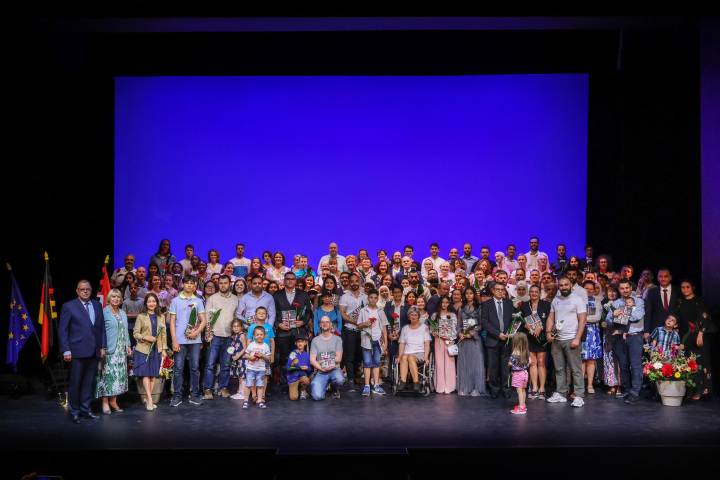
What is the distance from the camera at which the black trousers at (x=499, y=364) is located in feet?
26.7

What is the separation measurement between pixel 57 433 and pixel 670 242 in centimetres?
808

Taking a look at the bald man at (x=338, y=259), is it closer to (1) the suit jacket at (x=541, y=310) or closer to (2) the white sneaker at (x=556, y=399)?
(1) the suit jacket at (x=541, y=310)

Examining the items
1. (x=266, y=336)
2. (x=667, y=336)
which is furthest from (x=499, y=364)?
(x=266, y=336)

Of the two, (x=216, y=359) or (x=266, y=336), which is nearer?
(x=266, y=336)

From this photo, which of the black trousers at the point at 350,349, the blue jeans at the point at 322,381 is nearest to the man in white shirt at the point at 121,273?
the black trousers at the point at 350,349

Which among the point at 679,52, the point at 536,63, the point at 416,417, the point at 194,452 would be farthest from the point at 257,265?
the point at 679,52

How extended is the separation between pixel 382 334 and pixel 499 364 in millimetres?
1389

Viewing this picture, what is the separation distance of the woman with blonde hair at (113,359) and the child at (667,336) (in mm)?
5754

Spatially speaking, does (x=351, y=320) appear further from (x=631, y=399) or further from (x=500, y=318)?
(x=631, y=399)

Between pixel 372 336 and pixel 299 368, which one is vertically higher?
pixel 372 336

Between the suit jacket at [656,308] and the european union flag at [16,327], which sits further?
the suit jacket at [656,308]

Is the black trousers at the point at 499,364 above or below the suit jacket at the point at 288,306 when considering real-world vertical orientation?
below

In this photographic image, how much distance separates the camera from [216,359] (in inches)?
319

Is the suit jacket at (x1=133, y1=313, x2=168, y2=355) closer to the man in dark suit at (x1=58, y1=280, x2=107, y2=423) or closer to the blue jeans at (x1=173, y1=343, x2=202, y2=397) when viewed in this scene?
the blue jeans at (x1=173, y1=343, x2=202, y2=397)
